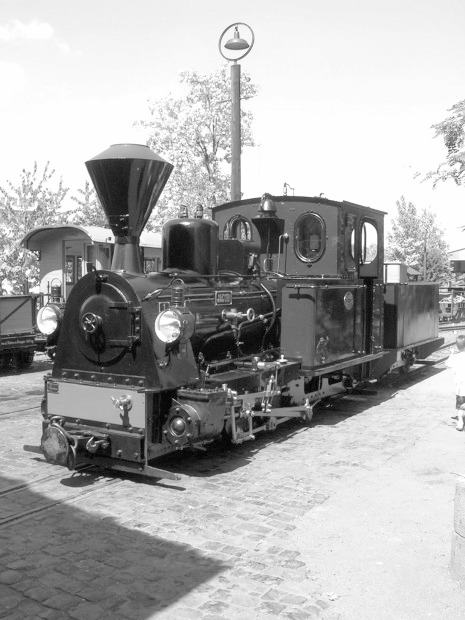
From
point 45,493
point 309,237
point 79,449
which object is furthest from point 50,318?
point 309,237

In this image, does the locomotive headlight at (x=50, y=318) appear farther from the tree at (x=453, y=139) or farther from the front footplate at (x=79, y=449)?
the tree at (x=453, y=139)

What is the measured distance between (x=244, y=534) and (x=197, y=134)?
93.8 feet

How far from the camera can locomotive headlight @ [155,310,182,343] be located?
5.35 metres

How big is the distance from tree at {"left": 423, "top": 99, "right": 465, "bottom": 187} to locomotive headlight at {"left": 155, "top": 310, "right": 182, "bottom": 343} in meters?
2.81

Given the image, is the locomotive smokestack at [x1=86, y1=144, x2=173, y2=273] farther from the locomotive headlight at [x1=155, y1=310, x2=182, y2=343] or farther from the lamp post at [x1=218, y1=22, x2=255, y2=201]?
the lamp post at [x1=218, y1=22, x2=255, y2=201]

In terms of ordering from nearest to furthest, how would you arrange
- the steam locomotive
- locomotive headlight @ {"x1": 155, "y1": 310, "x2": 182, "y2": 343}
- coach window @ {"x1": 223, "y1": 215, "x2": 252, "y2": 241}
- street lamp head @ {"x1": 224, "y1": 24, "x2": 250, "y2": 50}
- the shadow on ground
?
the shadow on ground → locomotive headlight @ {"x1": 155, "y1": 310, "x2": 182, "y2": 343} → the steam locomotive → coach window @ {"x1": 223, "y1": 215, "x2": 252, "y2": 241} → street lamp head @ {"x1": 224, "y1": 24, "x2": 250, "y2": 50}

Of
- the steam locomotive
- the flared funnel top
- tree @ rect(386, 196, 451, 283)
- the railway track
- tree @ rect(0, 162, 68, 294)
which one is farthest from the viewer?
tree @ rect(386, 196, 451, 283)

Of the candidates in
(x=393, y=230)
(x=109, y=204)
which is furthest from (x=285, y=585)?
(x=393, y=230)

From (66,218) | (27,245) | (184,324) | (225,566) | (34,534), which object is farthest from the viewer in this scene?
(66,218)

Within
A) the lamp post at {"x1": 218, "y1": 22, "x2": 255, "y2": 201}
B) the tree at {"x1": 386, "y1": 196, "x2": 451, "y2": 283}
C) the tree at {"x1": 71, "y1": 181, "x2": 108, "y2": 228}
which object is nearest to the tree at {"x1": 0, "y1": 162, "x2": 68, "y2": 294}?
the tree at {"x1": 71, "y1": 181, "x2": 108, "y2": 228}

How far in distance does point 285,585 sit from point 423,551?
1.05 metres

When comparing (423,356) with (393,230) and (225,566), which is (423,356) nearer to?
(225,566)

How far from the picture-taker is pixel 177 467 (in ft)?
20.2

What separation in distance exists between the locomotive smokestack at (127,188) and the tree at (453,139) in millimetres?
2725
